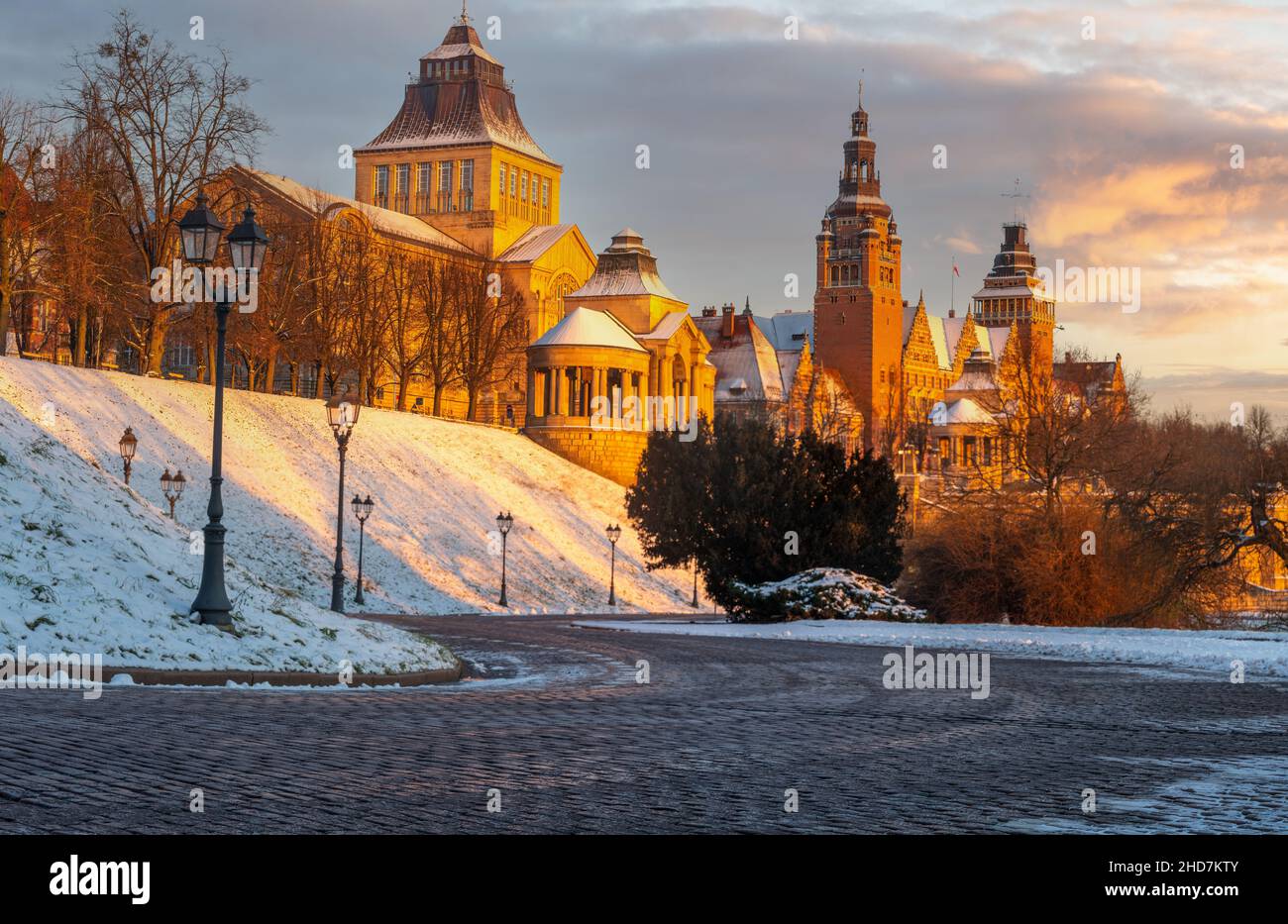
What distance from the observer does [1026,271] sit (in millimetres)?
184250

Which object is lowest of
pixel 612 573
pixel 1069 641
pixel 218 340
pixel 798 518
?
pixel 612 573

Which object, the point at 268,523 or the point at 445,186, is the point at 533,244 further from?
the point at 268,523

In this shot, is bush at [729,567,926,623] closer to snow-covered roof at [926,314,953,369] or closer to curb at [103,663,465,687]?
curb at [103,663,465,687]

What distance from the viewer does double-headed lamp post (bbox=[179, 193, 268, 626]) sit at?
17516mm

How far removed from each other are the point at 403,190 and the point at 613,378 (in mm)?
38683

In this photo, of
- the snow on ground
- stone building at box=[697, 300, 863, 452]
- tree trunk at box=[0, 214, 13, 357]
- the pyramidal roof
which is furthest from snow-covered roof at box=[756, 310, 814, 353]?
the snow on ground

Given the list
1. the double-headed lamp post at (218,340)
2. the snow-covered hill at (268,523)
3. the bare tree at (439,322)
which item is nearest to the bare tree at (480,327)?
the bare tree at (439,322)

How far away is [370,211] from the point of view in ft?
326

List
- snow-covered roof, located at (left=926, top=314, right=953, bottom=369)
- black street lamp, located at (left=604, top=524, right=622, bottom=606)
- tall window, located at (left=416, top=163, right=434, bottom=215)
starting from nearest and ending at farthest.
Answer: black street lamp, located at (left=604, top=524, right=622, bottom=606) < tall window, located at (left=416, top=163, right=434, bottom=215) < snow-covered roof, located at (left=926, top=314, right=953, bottom=369)

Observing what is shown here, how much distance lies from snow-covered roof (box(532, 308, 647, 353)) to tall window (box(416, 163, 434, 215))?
33.3 meters

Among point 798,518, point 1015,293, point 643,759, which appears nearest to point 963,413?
point 1015,293

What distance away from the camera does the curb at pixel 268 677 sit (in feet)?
50.9

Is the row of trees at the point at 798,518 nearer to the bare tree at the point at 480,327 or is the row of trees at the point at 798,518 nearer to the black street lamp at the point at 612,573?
the black street lamp at the point at 612,573
